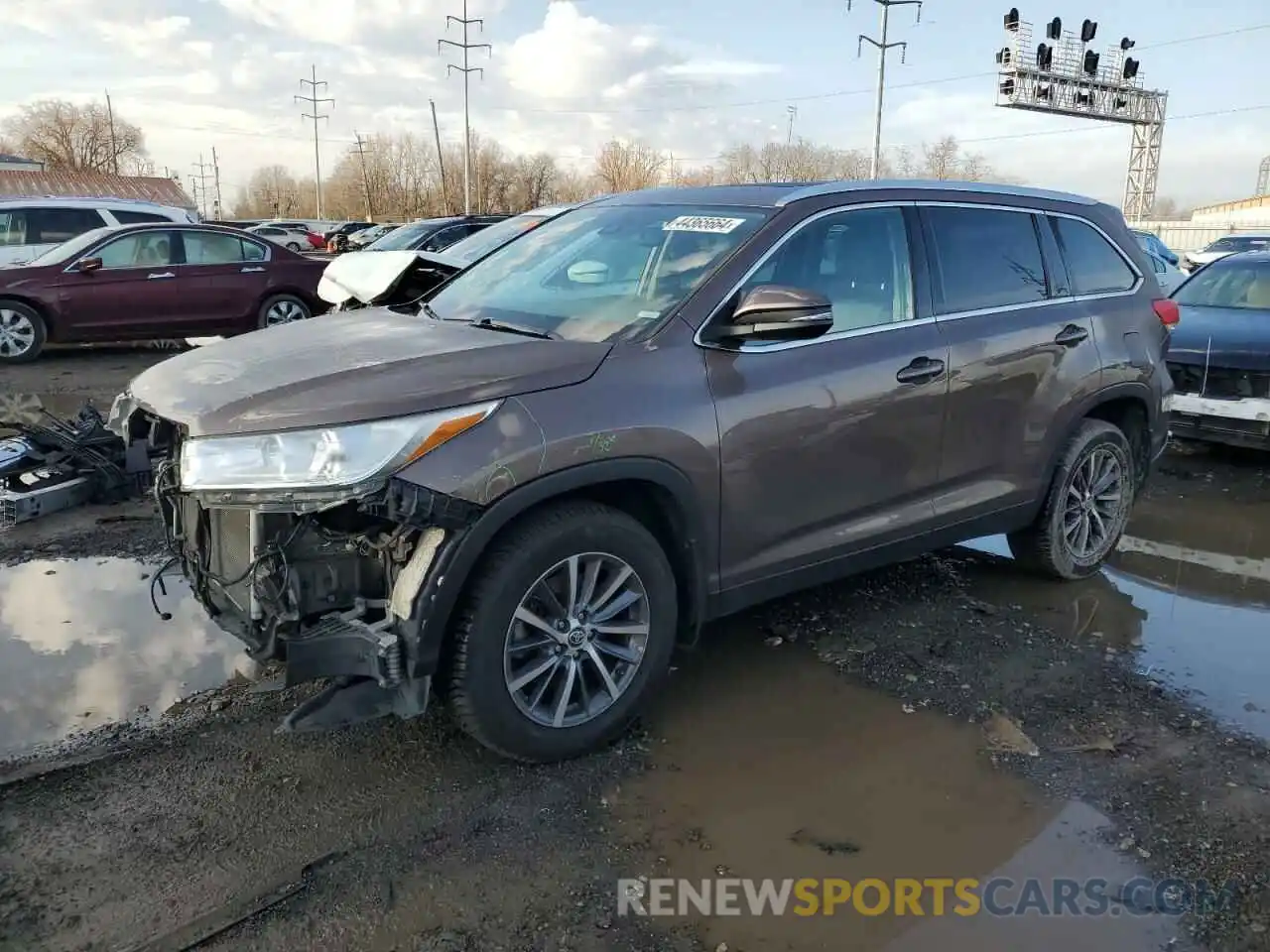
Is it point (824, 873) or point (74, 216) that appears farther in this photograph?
point (74, 216)

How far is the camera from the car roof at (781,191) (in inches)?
154

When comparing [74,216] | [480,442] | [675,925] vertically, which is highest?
[74,216]

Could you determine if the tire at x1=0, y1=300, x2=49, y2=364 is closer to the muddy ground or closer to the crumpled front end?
the muddy ground

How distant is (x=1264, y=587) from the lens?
527 cm

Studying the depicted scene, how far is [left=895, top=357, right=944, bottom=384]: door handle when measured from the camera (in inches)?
156

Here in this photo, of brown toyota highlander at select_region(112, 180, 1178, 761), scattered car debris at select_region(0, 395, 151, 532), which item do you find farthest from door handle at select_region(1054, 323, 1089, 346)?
scattered car debris at select_region(0, 395, 151, 532)

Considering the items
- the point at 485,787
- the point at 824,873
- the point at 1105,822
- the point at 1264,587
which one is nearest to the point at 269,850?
the point at 485,787

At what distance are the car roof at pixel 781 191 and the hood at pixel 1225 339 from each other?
347 centimetres

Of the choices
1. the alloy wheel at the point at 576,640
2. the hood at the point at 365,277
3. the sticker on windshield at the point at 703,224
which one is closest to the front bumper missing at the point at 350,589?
the alloy wheel at the point at 576,640

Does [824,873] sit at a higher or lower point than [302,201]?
lower

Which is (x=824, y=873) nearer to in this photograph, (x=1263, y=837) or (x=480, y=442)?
(x=1263, y=837)

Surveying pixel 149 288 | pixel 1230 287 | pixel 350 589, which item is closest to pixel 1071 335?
pixel 350 589

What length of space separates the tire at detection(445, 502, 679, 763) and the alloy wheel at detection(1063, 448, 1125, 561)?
8.37 ft

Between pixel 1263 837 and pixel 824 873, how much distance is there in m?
1.36
